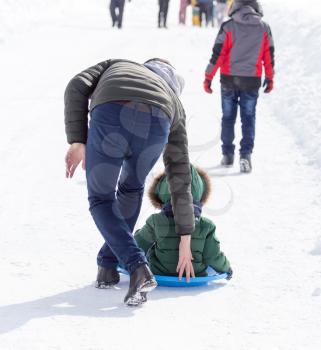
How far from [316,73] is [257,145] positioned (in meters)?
3.94

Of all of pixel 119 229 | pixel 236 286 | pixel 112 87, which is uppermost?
pixel 112 87

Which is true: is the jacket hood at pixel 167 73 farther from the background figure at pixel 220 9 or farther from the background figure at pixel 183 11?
the background figure at pixel 183 11

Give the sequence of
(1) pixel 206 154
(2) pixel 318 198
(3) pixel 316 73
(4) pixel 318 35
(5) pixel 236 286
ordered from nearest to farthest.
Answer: (5) pixel 236 286
(2) pixel 318 198
(1) pixel 206 154
(3) pixel 316 73
(4) pixel 318 35

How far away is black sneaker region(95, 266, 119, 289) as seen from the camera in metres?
4.40

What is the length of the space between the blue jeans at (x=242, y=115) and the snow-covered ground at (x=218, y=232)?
0.32 m

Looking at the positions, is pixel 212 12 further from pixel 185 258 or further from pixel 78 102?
pixel 78 102

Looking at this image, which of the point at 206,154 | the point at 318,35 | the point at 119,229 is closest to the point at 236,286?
the point at 119,229

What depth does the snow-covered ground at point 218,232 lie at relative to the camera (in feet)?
12.4

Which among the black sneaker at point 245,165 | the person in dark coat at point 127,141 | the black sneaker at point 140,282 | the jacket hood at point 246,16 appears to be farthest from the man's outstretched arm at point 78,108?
the black sneaker at point 245,165

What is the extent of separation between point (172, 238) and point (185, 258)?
11.0 inches

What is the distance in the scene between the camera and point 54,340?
3584mm

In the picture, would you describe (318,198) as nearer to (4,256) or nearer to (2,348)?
(4,256)

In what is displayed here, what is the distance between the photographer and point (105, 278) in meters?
4.40

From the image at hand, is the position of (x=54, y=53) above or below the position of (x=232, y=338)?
above
